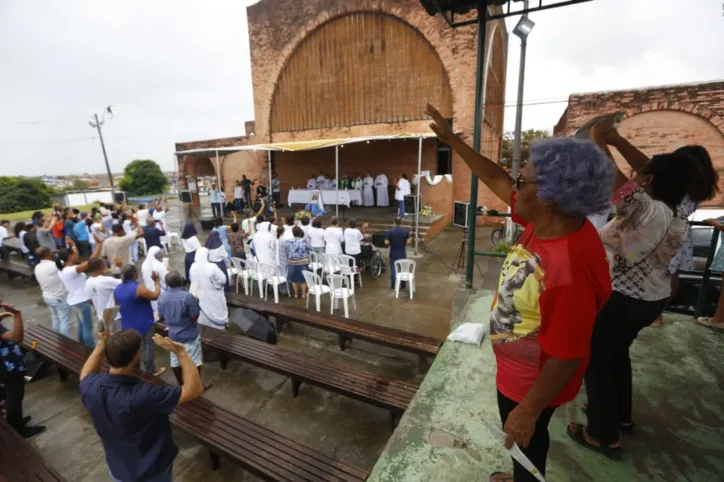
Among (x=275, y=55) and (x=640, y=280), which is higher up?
(x=275, y=55)

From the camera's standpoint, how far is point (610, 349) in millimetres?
1848

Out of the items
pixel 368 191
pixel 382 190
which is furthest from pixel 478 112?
pixel 368 191

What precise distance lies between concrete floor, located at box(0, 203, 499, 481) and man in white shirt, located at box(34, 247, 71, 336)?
89 cm

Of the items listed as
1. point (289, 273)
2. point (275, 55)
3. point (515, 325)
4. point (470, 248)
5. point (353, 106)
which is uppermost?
point (275, 55)

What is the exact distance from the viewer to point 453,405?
7.63 ft

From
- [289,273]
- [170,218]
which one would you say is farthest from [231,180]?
[289,273]

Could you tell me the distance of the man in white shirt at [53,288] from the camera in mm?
4746

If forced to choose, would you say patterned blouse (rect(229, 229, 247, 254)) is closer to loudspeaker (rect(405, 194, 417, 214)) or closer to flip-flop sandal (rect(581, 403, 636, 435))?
loudspeaker (rect(405, 194, 417, 214))

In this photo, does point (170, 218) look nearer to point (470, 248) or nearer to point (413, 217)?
point (413, 217)

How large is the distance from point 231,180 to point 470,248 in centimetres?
1762

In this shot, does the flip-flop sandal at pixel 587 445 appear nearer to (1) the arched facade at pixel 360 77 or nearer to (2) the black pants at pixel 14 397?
(2) the black pants at pixel 14 397

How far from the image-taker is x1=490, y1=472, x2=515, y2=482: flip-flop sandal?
5.52 ft

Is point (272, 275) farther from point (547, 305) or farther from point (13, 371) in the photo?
point (547, 305)

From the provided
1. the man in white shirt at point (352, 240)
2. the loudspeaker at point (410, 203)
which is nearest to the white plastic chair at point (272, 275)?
the man in white shirt at point (352, 240)
